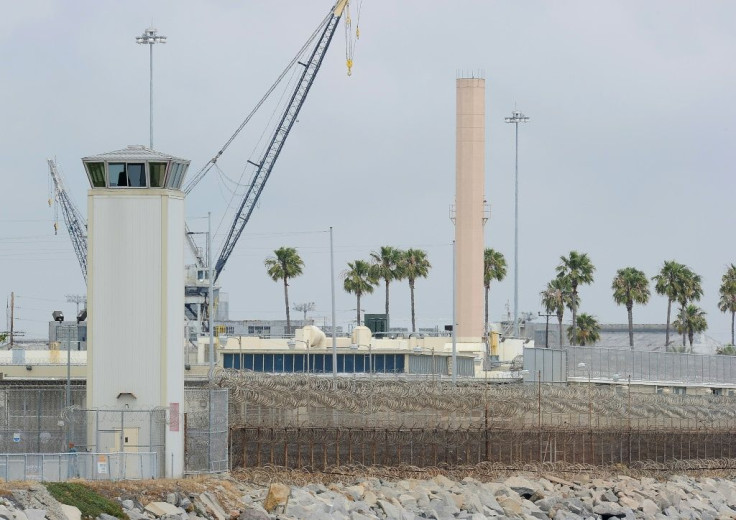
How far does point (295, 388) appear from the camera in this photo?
63.7 metres

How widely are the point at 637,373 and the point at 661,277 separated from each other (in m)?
40.9

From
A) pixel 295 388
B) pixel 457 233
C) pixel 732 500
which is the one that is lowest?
pixel 732 500

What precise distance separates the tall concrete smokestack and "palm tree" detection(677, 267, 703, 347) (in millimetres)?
24578

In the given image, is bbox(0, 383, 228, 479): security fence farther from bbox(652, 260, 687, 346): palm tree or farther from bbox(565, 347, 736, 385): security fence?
bbox(652, 260, 687, 346): palm tree

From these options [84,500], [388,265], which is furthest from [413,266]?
[84,500]

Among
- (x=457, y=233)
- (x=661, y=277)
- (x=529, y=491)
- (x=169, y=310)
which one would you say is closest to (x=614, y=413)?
(x=529, y=491)

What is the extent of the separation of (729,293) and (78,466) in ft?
352

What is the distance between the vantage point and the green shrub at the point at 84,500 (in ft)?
132

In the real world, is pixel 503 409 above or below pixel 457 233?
below

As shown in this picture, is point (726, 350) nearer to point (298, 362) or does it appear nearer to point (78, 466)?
point (298, 362)

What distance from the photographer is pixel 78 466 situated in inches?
1812

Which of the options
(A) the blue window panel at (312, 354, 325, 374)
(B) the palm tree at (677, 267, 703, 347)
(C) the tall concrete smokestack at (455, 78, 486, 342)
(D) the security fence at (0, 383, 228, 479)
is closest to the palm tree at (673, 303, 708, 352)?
(B) the palm tree at (677, 267, 703, 347)

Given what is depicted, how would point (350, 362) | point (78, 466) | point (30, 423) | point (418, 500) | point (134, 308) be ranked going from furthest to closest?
point (350, 362), point (418, 500), point (30, 423), point (134, 308), point (78, 466)

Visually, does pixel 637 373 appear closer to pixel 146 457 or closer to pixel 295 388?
pixel 295 388
